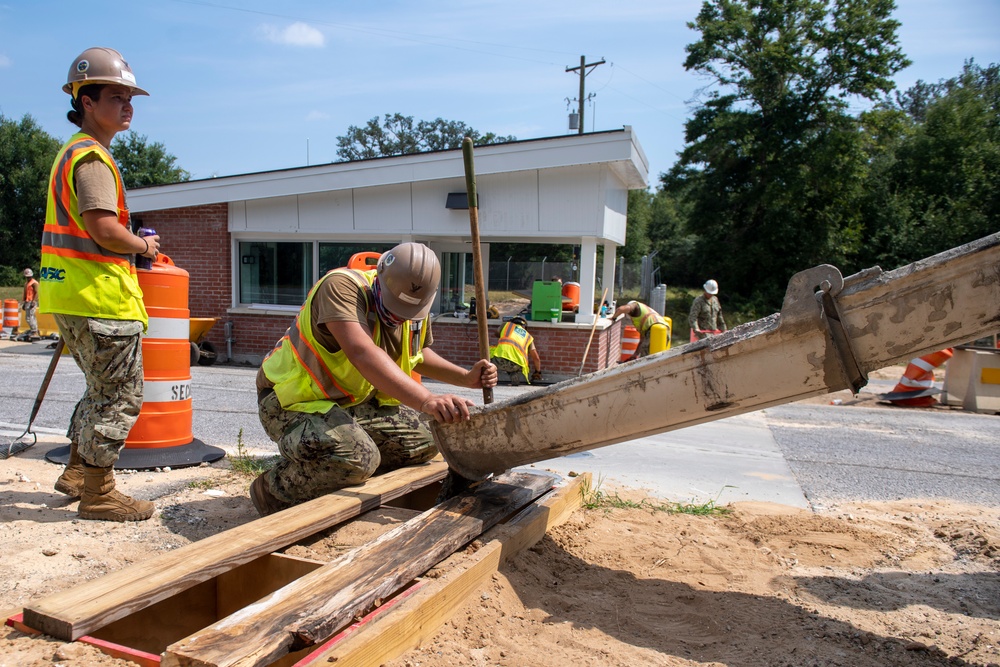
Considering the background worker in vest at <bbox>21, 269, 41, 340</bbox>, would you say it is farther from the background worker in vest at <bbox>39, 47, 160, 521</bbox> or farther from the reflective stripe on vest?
the background worker in vest at <bbox>39, 47, 160, 521</bbox>

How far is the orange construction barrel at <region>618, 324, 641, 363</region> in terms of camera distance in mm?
13906

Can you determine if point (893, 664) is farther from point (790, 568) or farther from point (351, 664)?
point (351, 664)

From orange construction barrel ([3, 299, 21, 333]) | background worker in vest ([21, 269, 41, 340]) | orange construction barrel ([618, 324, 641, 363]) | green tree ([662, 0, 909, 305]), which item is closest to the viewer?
orange construction barrel ([618, 324, 641, 363])

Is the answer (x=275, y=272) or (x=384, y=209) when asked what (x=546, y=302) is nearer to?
(x=384, y=209)

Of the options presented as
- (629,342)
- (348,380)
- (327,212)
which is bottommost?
(629,342)

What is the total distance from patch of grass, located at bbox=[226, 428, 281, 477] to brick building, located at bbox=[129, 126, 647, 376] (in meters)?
7.08

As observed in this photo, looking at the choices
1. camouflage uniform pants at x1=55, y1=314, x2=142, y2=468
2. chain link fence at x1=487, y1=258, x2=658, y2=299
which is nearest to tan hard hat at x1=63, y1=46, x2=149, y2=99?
camouflage uniform pants at x1=55, y1=314, x2=142, y2=468

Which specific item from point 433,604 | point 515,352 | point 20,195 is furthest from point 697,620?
point 20,195

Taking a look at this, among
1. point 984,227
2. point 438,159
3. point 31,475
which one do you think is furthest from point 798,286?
point 984,227

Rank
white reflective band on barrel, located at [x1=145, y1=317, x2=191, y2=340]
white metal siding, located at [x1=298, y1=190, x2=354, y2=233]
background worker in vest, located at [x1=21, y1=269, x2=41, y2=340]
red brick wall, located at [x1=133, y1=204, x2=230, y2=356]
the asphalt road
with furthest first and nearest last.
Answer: background worker in vest, located at [x1=21, y1=269, x2=41, y2=340] < red brick wall, located at [x1=133, y1=204, x2=230, y2=356] < white metal siding, located at [x1=298, y1=190, x2=354, y2=233] < the asphalt road < white reflective band on barrel, located at [x1=145, y1=317, x2=191, y2=340]

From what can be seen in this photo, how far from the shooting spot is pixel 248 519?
3826 mm

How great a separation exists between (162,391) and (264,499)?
1.47m

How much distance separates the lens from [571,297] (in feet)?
44.6

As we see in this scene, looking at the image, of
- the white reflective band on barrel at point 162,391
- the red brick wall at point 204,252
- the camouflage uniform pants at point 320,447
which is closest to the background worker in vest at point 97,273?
the camouflage uniform pants at point 320,447
